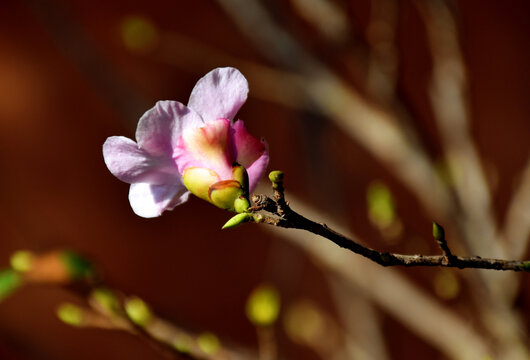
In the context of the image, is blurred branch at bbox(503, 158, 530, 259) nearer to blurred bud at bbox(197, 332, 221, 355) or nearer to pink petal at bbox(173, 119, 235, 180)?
blurred bud at bbox(197, 332, 221, 355)

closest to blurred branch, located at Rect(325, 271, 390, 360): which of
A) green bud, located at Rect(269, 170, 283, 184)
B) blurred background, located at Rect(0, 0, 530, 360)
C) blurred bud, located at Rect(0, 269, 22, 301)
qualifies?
blurred background, located at Rect(0, 0, 530, 360)

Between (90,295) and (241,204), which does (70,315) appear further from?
(241,204)

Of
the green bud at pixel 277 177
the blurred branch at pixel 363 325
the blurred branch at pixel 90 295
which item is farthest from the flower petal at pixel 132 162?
the blurred branch at pixel 363 325

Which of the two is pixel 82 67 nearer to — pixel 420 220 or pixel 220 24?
pixel 220 24

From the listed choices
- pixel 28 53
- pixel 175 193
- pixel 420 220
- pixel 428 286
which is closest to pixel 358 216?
pixel 420 220

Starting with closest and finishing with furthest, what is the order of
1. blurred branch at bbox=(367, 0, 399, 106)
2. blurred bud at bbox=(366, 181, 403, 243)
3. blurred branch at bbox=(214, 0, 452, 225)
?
blurred bud at bbox=(366, 181, 403, 243) → blurred branch at bbox=(367, 0, 399, 106) → blurred branch at bbox=(214, 0, 452, 225)

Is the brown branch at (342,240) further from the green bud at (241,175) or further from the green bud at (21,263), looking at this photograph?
the green bud at (21,263)

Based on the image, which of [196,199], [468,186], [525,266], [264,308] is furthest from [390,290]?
[196,199]
